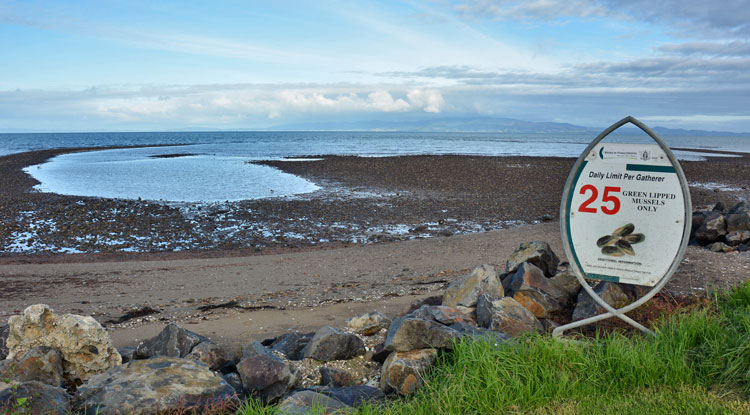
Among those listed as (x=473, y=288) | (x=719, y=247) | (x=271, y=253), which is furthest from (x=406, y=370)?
→ (x=271, y=253)

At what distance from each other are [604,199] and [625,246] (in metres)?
0.47

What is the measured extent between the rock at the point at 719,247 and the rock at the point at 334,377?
24.9 ft

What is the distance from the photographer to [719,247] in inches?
370

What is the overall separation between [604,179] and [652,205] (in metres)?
0.47

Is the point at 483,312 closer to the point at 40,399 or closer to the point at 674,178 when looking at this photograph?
the point at 674,178

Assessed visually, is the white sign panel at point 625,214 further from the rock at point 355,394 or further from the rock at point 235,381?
the rock at point 235,381

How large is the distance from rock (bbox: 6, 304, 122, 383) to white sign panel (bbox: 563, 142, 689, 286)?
472 centimetres

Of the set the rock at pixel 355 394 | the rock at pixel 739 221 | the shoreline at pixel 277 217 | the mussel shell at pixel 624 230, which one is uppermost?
the mussel shell at pixel 624 230

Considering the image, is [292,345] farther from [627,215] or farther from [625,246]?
[627,215]

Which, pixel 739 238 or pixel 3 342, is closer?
pixel 3 342

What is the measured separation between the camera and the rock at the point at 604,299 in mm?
5774

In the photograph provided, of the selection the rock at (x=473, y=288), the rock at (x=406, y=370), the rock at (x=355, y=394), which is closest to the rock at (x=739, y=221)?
the rock at (x=473, y=288)

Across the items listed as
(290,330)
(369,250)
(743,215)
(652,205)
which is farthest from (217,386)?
(743,215)

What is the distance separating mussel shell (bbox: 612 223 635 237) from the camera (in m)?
4.97
